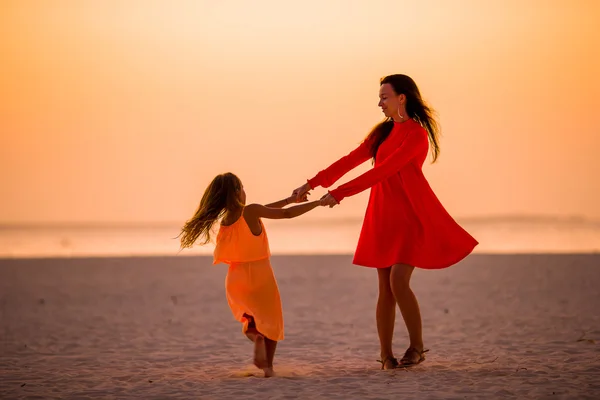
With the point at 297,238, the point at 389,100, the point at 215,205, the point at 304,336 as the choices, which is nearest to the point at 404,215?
the point at 389,100

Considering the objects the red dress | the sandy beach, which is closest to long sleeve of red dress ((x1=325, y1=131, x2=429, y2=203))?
the red dress

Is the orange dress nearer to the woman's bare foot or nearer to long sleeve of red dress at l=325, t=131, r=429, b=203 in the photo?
the woman's bare foot

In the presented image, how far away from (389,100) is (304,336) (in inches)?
95.6

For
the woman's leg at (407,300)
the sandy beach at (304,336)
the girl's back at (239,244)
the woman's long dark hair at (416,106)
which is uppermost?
the woman's long dark hair at (416,106)

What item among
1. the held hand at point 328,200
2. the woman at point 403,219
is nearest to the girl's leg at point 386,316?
the woman at point 403,219

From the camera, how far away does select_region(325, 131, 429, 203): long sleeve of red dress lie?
6234 millimetres

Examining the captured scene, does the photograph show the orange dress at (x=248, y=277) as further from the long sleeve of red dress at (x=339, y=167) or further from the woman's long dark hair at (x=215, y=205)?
Result: the long sleeve of red dress at (x=339, y=167)

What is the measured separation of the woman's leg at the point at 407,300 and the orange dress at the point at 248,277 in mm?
727

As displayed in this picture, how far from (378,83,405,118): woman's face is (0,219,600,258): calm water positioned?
1157cm

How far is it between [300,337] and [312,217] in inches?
1003

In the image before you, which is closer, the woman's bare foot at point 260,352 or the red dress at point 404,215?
the woman's bare foot at point 260,352

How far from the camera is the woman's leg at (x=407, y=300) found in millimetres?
6246

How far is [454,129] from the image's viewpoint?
3266 centimetres

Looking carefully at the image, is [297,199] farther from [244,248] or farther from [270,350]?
[270,350]
